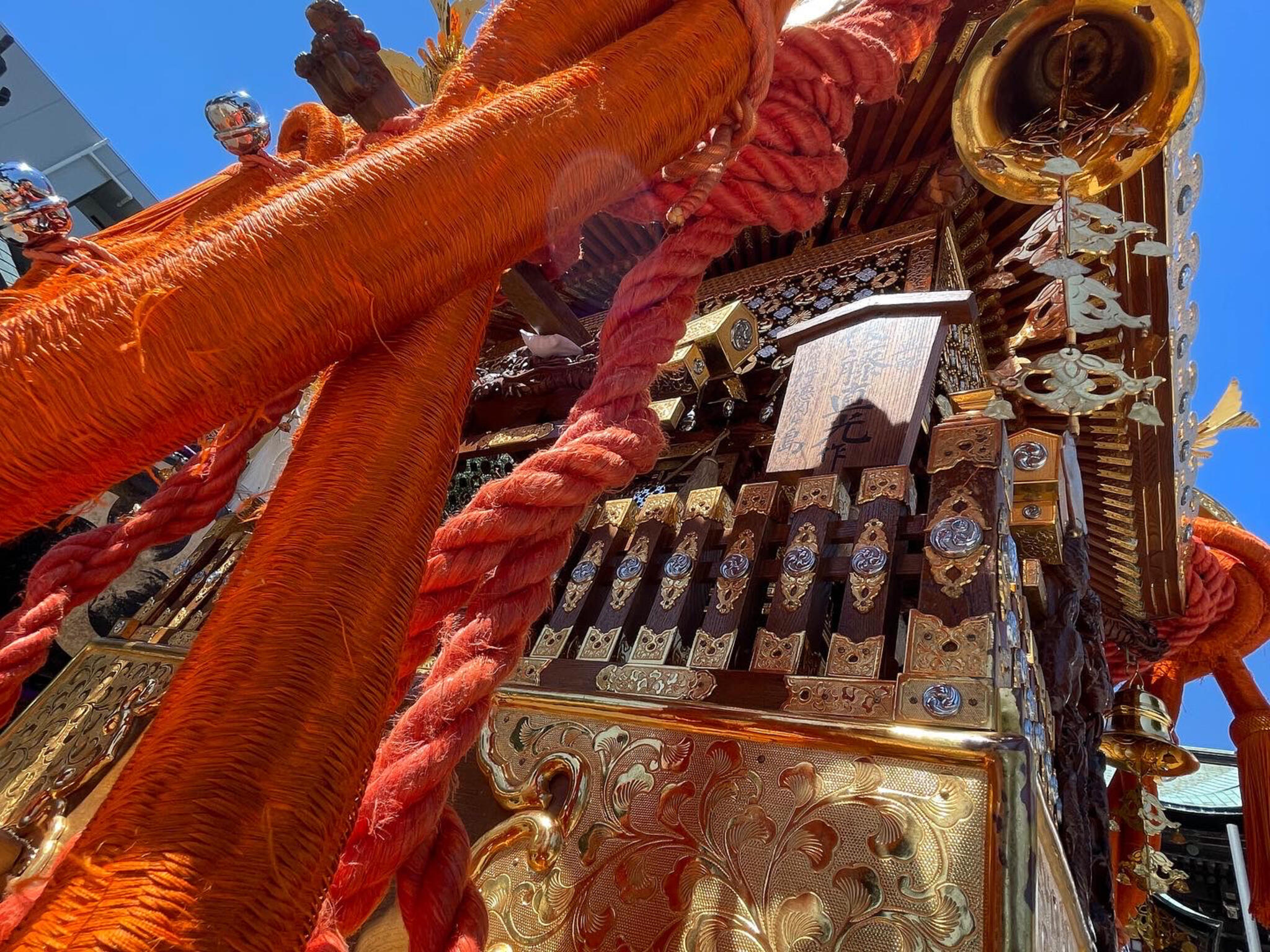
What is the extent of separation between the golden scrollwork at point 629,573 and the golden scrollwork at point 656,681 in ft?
0.36

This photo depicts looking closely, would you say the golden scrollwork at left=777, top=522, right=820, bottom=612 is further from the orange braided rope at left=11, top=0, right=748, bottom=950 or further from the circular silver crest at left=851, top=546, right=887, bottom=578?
the orange braided rope at left=11, top=0, right=748, bottom=950

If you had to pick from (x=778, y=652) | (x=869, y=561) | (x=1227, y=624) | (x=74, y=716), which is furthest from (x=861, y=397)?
(x=1227, y=624)

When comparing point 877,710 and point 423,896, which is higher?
point 877,710

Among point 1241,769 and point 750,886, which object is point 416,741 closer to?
point 750,886

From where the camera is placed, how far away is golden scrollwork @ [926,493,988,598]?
0.64m

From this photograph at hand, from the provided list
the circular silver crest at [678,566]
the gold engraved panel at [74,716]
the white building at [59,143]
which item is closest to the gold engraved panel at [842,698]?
the circular silver crest at [678,566]

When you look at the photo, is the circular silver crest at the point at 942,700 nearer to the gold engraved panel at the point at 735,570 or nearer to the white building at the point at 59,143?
the gold engraved panel at the point at 735,570

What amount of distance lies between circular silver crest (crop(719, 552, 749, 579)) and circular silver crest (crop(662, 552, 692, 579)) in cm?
4

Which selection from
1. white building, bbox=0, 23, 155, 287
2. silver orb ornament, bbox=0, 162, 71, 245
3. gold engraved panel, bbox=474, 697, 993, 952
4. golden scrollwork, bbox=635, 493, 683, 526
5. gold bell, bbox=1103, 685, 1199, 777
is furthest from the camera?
white building, bbox=0, 23, 155, 287

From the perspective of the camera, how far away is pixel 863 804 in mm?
520

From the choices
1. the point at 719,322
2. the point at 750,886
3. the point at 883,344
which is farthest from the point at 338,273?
the point at 719,322

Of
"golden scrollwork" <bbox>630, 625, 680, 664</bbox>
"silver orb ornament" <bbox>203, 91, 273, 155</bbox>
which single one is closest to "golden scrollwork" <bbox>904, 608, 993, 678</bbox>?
"golden scrollwork" <bbox>630, 625, 680, 664</bbox>

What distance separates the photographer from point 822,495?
794mm

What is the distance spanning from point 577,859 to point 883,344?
71 cm
